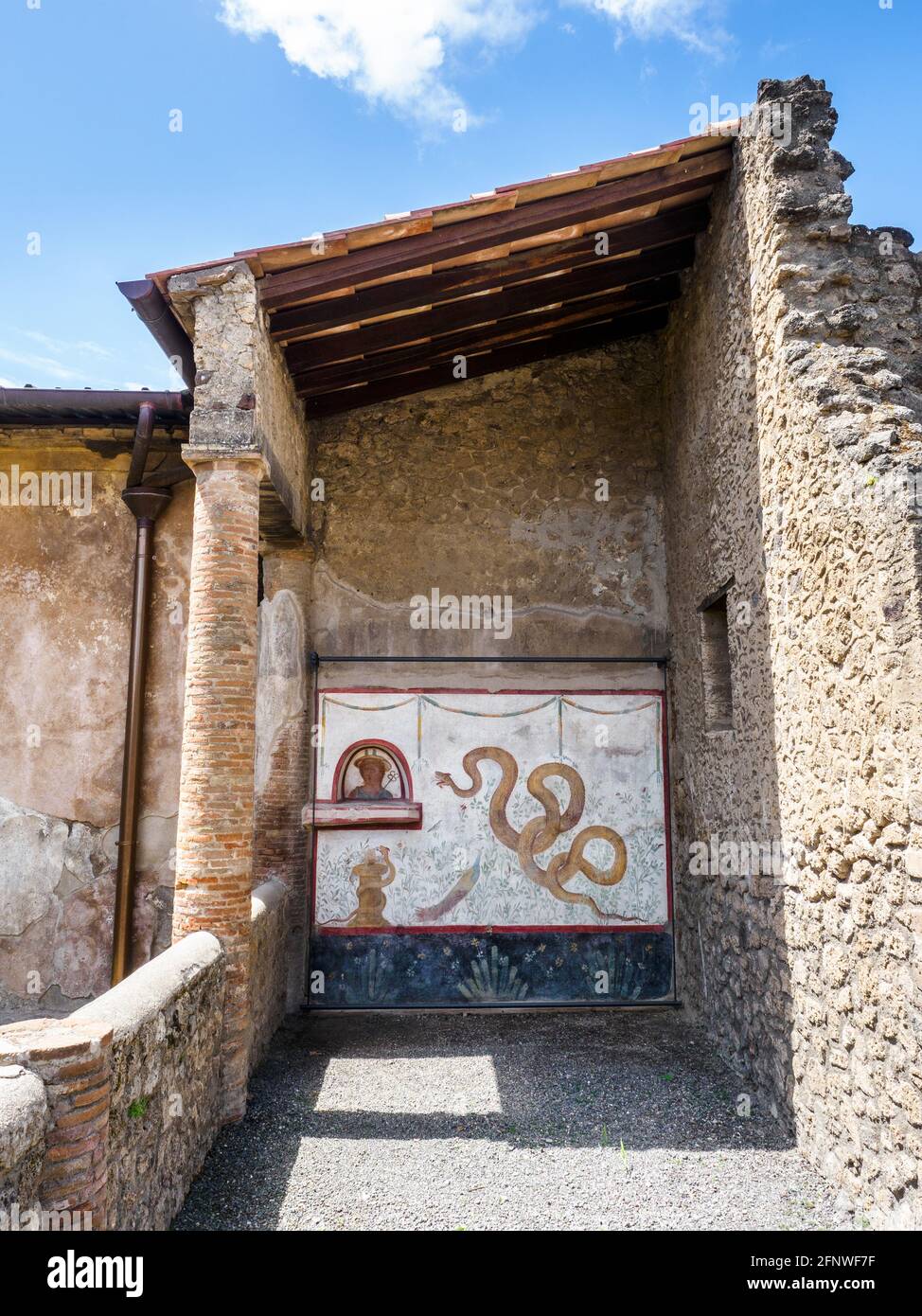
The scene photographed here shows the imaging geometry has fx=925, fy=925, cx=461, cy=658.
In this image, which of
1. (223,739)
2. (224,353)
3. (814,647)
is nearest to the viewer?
(814,647)

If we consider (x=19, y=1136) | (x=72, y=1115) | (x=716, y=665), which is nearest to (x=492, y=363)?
(x=716, y=665)

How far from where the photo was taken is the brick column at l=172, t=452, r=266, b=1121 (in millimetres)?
4691

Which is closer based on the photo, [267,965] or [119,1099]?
[119,1099]

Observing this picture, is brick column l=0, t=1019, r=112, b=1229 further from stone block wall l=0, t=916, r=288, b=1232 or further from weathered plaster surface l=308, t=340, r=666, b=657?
weathered plaster surface l=308, t=340, r=666, b=657

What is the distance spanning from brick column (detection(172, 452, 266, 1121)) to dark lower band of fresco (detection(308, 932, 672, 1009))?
2058 millimetres

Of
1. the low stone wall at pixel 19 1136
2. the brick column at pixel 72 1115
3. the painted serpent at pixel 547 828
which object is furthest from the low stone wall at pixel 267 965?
the low stone wall at pixel 19 1136

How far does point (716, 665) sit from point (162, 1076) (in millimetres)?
4270

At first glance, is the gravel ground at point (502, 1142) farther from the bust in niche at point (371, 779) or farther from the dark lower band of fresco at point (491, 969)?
the bust in niche at point (371, 779)

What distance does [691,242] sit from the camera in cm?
632

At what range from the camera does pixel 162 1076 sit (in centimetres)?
356

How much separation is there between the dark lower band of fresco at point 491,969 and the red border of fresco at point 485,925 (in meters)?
0.04

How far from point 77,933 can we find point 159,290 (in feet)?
14.9

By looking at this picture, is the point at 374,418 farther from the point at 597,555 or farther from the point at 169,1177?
the point at 169,1177

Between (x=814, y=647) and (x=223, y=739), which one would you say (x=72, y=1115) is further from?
(x=814, y=647)
